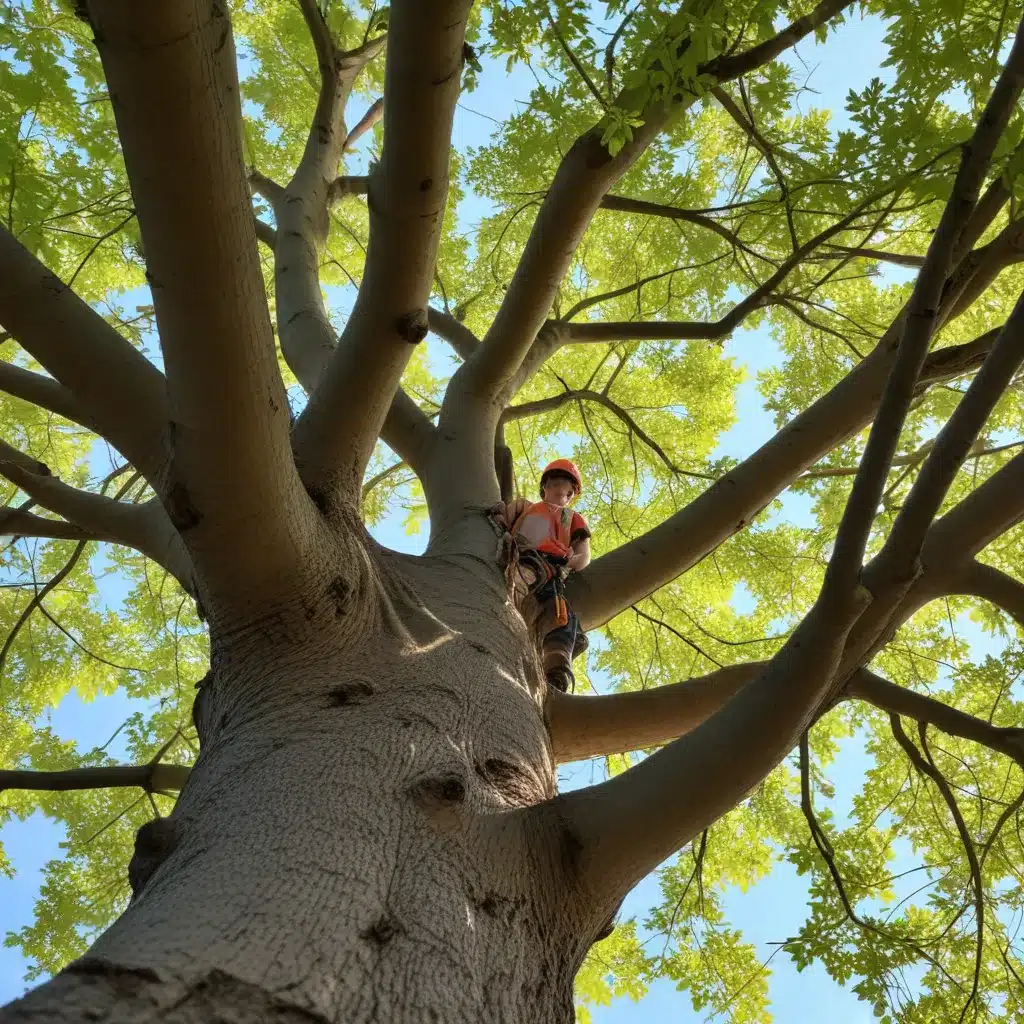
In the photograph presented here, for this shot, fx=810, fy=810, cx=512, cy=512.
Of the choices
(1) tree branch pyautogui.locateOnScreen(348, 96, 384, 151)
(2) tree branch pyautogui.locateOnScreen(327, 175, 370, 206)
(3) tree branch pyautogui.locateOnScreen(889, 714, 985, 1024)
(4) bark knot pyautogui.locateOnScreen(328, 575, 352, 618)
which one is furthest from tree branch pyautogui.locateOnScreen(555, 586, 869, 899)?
(1) tree branch pyautogui.locateOnScreen(348, 96, 384, 151)

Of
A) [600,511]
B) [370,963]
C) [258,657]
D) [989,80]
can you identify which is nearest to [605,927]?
[370,963]

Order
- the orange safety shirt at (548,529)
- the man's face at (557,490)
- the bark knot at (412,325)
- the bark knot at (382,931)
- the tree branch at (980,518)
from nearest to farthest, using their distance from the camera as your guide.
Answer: the bark knot at (382,931)
the bark knot at (412,325)
the tree branch at (980,518)
the orange safety shirt at (548,529)
the man's face at (557,490)

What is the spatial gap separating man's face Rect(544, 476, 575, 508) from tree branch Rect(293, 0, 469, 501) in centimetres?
183

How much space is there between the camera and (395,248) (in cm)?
190

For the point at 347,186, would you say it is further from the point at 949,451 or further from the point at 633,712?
the point at 949,451

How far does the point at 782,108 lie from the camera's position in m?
3.14

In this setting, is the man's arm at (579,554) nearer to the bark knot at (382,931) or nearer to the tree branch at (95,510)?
the tree branch at (95,510)

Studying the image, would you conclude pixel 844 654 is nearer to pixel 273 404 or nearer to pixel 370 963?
pixel 370 963

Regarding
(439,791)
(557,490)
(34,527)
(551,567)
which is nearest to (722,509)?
(551,567)

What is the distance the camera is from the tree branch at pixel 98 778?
8.58 feet

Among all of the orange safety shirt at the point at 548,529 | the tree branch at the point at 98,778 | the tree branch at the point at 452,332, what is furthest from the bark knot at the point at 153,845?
the tree branch at the point at 452,332

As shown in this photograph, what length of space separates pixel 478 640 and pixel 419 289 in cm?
90

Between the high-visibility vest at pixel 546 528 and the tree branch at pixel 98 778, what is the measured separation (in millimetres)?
1468

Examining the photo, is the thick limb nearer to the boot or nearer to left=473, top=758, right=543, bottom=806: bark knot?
the boot
